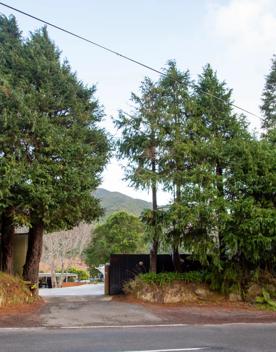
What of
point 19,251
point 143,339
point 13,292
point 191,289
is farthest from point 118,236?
point 143,339

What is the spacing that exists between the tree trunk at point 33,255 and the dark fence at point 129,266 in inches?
116

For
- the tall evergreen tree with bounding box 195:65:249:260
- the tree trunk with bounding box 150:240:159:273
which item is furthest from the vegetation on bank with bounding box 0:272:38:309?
the tall evergreen tree with bounding box 195:65:249:260

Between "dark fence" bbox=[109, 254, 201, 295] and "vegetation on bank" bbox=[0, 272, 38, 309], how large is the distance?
3.48 m

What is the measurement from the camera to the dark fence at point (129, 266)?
15180mm

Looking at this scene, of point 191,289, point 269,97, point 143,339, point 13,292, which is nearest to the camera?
point 143,339

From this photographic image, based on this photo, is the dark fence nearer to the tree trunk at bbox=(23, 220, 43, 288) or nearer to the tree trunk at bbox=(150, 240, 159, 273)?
the tree trunk at bbox=(150, 240, 159, 273)

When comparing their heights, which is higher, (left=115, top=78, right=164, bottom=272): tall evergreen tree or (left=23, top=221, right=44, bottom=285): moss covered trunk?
(left=115, top=78, right=164, bottom=272): tall evergreen tree

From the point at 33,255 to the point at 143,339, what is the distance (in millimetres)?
8347

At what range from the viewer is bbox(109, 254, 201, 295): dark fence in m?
15.2

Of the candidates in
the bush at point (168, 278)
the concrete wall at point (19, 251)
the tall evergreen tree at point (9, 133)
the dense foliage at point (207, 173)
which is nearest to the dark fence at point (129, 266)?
the dense foliage at point (207, 173)

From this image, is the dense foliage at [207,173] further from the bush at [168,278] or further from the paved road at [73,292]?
the paved road at [73,292]

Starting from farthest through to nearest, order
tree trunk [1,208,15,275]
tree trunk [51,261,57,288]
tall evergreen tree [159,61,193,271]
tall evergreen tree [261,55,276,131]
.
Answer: tree trunk [51,261,57,288], tall evergreen tree [261,55,276,131], tree trunk [1,208,15,275], tall evergreen tree [159,61,193,271]

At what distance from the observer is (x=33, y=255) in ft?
47.4

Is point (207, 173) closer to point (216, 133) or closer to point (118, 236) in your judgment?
point (216, 133)
